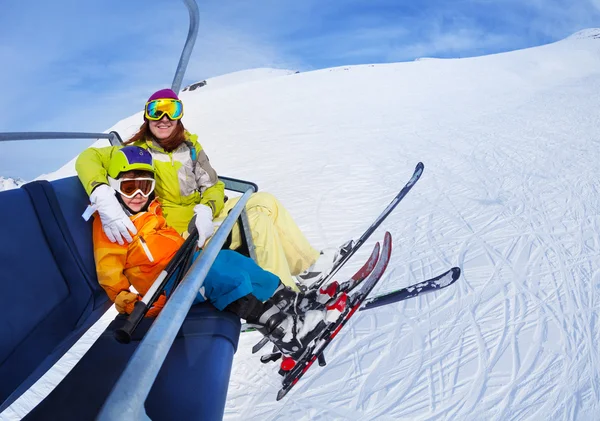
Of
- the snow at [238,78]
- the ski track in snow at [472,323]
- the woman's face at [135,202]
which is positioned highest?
the snow at [238,78]

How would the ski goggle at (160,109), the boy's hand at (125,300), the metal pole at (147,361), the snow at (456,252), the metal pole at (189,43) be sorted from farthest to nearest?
the metal pole at (189,43), the ski goggle at (160,109), the snow at (456,252), the boy's hand at (125,300), the metal pole at (147,361)

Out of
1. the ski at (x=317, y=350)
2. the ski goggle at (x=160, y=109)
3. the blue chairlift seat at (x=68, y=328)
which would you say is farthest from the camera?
the ski goggle at (x=160, y=109)

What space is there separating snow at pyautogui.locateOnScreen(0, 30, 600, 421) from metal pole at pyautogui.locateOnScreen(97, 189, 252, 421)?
1.69 m

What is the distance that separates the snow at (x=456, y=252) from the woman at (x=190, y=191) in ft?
2.14

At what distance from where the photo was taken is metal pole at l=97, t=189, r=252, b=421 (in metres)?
0.57

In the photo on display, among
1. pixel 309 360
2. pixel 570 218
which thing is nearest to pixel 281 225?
pixel 309 360

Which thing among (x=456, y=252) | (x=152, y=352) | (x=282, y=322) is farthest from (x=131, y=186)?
(x=456, y=252)

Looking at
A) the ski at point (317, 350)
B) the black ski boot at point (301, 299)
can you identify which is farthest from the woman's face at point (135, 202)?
the ski at point (317, 350)

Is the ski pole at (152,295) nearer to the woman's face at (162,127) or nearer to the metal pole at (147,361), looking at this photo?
the metal pole at (147,361)

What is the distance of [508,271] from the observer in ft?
Answer: 11.8

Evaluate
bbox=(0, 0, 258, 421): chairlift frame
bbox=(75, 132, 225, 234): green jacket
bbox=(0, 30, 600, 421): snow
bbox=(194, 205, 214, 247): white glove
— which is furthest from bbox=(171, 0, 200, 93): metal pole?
bbox=(0, 0, 258, 421): chairlift frame

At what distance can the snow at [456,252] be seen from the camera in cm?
237

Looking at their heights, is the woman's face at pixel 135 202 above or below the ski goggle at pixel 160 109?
below

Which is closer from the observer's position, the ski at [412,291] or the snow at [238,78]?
the ski at [412,291]
